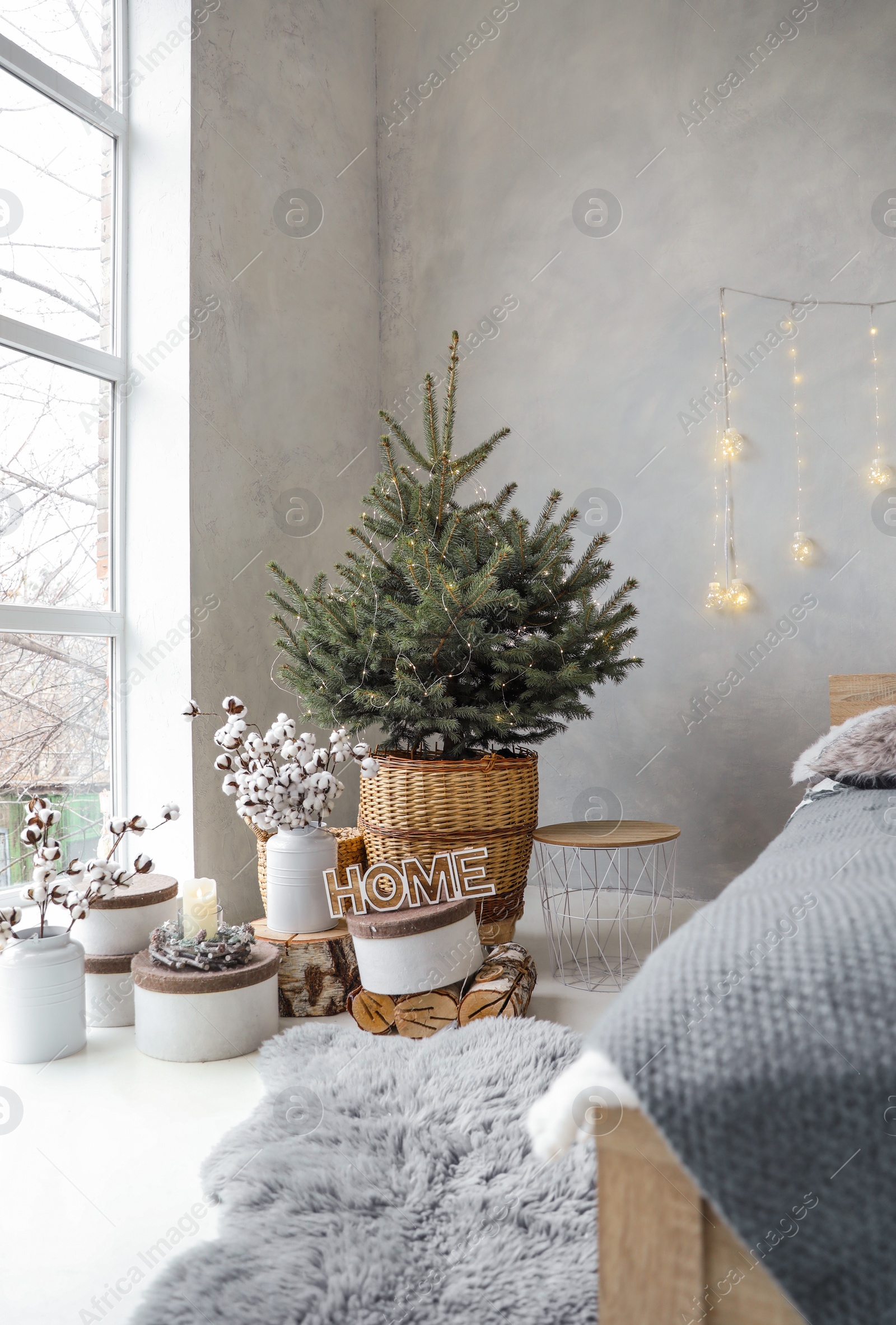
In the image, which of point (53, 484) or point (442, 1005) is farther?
point (53, 484)

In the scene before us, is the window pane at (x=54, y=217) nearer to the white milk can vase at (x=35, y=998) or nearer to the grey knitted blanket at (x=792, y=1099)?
the white milk can vase at (x=35, y=998)

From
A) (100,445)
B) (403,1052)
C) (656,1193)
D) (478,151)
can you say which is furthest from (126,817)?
(478,151)

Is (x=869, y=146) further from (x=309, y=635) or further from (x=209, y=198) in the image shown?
(x=309, y=635)

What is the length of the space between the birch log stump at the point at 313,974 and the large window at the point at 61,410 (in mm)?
739

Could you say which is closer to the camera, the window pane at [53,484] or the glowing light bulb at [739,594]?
the window pane at [53,484]

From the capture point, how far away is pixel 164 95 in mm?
2523

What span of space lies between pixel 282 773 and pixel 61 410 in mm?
1150

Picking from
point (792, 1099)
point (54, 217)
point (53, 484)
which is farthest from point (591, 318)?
point (792, 1099)

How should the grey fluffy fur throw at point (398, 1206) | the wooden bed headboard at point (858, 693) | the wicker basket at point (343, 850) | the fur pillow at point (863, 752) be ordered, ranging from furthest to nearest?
the wooden bed headboard at point (858, 693) < the wicker basket at point (343, 850) < the fur pillow at point (863, 752) < the grey fluffy fur throw at point (398, 1206)

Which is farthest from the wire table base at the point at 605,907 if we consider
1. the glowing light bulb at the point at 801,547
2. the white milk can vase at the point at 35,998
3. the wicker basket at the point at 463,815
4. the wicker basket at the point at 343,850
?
the white milk can vase at the point at 35,998

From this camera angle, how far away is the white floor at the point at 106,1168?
107 centimetres

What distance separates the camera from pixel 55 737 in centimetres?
229

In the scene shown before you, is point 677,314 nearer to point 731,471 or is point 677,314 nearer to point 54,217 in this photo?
point 731,471

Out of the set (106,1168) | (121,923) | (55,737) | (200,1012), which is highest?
(55,737)
